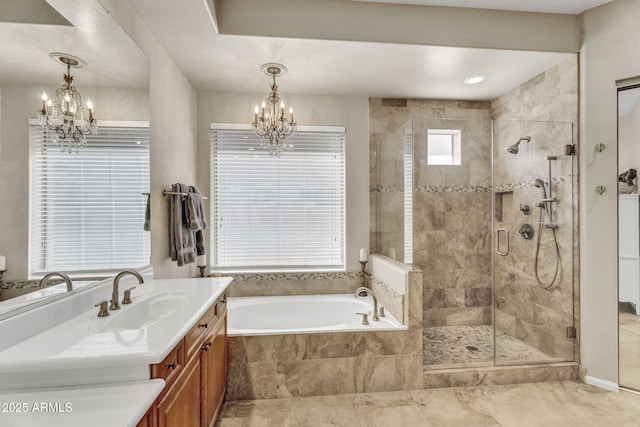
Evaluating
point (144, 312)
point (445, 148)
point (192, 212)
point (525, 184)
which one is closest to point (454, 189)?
point (445, 148)

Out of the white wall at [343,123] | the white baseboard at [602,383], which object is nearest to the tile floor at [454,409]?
the white baseboard at [602,383]

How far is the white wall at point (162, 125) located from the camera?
6.26ft

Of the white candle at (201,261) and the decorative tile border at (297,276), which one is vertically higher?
the white candle at (201,261)

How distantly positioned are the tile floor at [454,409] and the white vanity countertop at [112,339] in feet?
2.97

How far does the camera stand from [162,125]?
221 centimetres

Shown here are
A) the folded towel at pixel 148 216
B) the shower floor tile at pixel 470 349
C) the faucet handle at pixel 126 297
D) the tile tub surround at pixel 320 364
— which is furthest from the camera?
the shower floor tile at pixel 470 349

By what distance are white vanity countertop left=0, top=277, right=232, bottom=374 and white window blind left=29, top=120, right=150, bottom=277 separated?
242mm

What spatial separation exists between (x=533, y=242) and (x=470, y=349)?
109 cm

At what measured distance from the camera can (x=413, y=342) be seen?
227 cm

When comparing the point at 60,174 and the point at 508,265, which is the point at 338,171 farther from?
the point at 60,174

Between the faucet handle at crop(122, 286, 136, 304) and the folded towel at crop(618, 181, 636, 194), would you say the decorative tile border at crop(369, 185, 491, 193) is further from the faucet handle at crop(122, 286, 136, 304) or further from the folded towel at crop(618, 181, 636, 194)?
the faucet handle at crop(122, 286, 136, 304)

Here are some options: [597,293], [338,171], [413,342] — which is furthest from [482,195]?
[413,342]

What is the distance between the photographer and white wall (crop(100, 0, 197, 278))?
191 centimetres

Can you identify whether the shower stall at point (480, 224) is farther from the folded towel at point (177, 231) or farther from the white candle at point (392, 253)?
the folded towel at point (177, 231)
